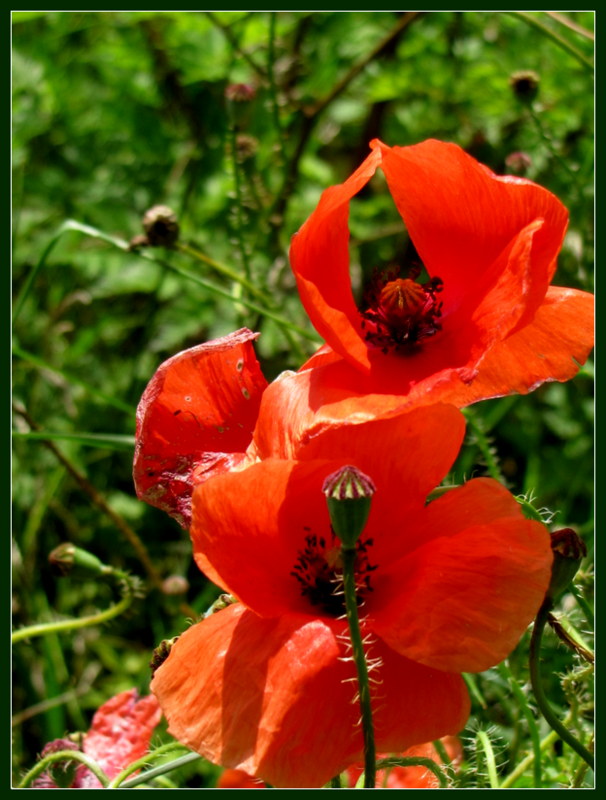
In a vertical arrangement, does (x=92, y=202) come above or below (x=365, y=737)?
above

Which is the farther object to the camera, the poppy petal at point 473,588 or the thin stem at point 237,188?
the thin stem at point 237,188

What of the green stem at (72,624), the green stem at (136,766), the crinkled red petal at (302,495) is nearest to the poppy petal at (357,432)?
the crinkled red petal at (302,495)

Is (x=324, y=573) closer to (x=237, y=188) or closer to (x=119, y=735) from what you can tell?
(x=119, y=735)

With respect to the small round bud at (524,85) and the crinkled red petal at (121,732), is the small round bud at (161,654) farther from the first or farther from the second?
the small round bud at (524,85)

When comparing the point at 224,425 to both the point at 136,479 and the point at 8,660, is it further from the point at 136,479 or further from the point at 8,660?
the point at 8,660

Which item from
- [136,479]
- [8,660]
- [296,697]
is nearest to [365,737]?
[296,697]

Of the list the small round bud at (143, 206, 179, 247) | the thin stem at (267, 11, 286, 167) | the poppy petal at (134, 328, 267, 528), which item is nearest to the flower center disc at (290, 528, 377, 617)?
the poppy petal at (134, 328, 267, 528)

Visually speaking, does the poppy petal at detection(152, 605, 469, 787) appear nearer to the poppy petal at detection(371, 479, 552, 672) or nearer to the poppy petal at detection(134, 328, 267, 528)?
the poppy petal at detection(371, 479, 552, 672)
